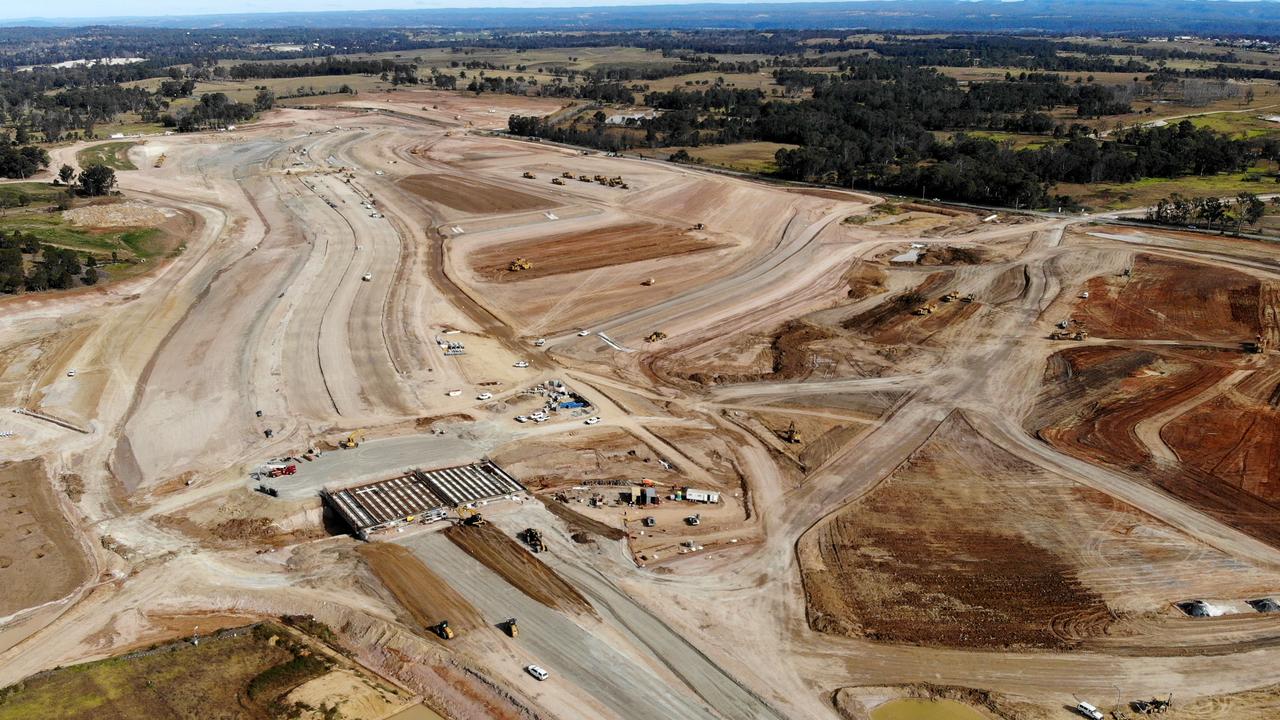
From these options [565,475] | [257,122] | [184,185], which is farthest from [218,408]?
[257,122]

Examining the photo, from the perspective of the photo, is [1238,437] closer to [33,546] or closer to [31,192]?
[33,546]

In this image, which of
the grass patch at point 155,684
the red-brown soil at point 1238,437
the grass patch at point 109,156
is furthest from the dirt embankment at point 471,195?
the grass patch at point 155,684

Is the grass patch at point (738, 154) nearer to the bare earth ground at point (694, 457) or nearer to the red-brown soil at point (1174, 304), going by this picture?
the bare earth ground at point (694, 457)

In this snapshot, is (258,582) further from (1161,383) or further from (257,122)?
(257,122)

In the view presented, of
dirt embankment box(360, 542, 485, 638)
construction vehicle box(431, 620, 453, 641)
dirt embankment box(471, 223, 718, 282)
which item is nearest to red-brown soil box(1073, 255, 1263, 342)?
dirt embankment box(471, 223, 718, 282)

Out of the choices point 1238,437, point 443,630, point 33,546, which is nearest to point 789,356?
point 1238,437

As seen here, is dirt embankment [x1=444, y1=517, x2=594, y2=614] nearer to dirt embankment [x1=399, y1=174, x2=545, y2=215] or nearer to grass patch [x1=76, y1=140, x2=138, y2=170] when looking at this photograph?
dirt embankment [x1=399, y1=174, x2=545, y2=215]
